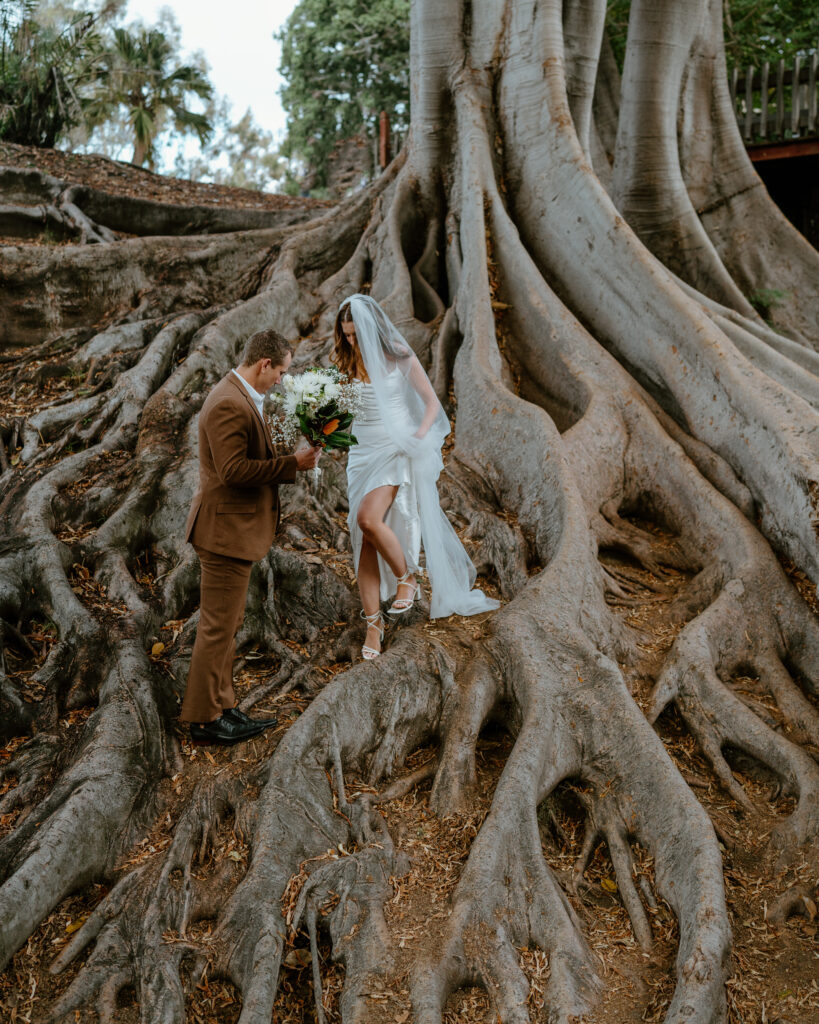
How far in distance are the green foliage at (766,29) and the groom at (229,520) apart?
527 inches

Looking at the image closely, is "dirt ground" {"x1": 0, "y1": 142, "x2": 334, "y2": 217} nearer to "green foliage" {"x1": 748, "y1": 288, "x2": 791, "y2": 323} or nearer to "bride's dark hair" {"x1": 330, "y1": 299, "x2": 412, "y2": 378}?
"green foliage" {"x1": 748, "y1": 288, "x2": 791, "y2": 323}

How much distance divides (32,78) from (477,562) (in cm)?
1356

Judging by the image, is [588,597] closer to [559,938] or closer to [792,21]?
[559,938]

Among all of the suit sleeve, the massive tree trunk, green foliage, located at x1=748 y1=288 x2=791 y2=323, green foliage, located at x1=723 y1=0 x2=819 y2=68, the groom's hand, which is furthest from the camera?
green foliage, located at x1=723 y1=0 x2=819 y2=68

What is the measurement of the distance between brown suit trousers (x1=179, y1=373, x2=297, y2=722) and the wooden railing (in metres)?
11.0

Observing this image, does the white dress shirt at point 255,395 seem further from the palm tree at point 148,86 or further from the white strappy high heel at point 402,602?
the palm tree at point 148,86

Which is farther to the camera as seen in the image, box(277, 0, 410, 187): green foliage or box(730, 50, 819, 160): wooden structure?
box(277, 0, 410, 187): green foliage

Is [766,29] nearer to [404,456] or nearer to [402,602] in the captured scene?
[404,456]

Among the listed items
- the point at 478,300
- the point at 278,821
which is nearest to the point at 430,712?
the point at 278,821

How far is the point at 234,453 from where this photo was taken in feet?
12.4

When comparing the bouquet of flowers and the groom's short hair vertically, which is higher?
the groom's short hair

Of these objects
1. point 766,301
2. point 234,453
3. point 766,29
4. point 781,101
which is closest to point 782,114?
point 781,101

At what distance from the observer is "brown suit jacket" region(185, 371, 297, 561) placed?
3760mm

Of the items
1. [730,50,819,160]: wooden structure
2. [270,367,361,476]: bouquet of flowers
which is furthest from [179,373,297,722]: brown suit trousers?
[730,50,819,160]: wooden structure
